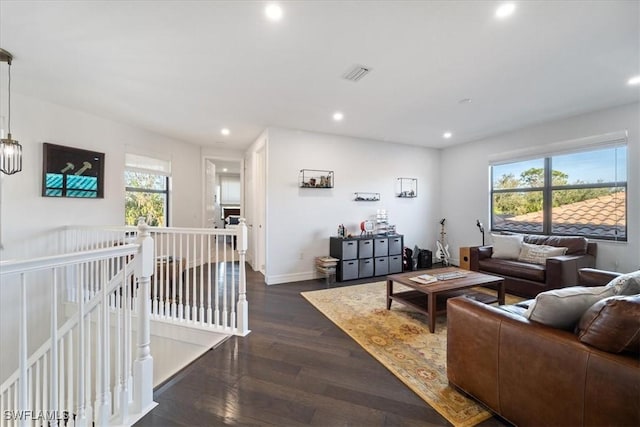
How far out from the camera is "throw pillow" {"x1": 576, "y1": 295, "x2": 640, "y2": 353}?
3.90 feet

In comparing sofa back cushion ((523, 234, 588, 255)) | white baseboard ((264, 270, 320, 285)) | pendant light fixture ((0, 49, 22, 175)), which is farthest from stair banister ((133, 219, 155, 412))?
sofa back cushion ((523, 234, 588, 255))

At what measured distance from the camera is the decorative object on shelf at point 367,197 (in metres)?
5.32

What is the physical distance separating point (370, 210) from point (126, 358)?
14.8 ft

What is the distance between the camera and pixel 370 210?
547 cm

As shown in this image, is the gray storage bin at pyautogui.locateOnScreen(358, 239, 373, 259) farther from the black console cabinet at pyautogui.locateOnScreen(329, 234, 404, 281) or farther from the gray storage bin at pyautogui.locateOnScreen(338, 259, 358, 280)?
the gray storage bin at pyautogui.locateOnScreen(338, 259, 358, 280)

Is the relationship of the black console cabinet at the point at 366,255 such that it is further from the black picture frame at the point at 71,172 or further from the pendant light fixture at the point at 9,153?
the pendant light fixture at the point at 9,153

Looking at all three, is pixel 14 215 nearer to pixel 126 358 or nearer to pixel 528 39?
pixel 126 358

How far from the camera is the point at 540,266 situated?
12.3ft

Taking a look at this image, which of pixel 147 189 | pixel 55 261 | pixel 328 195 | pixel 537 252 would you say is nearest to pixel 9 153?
pixel 147 189

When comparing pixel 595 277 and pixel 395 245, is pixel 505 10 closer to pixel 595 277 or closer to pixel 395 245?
pixel 595 277

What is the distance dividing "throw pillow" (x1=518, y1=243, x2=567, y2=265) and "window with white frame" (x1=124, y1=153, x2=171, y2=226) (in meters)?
6.40

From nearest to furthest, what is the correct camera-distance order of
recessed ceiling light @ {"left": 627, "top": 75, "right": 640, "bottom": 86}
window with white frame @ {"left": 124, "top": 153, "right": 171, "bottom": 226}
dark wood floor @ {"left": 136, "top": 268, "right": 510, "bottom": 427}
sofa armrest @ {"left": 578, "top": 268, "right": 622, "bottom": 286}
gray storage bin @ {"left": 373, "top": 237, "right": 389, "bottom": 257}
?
1. dark wood floor @ {"left": 136, "top": 268, "right": 510, "bottom": 427}
2. sofa armrest @ {"left": 578, "top": 268, "right": 622, "bottom": 286}
3. recessed ceiling light @ {"left": 627, "top": 75, "right": 640, "bottom": 86}
4. window with white frame @ {"left": 124, "top": 153, "right": 171, "bottom": 226}
5. gray storage bin @ {"left": 373, "top": 237, "right": 389, "bottom": 257}

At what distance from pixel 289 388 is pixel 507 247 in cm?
412

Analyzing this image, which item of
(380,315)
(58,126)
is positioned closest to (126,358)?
(380,315)
